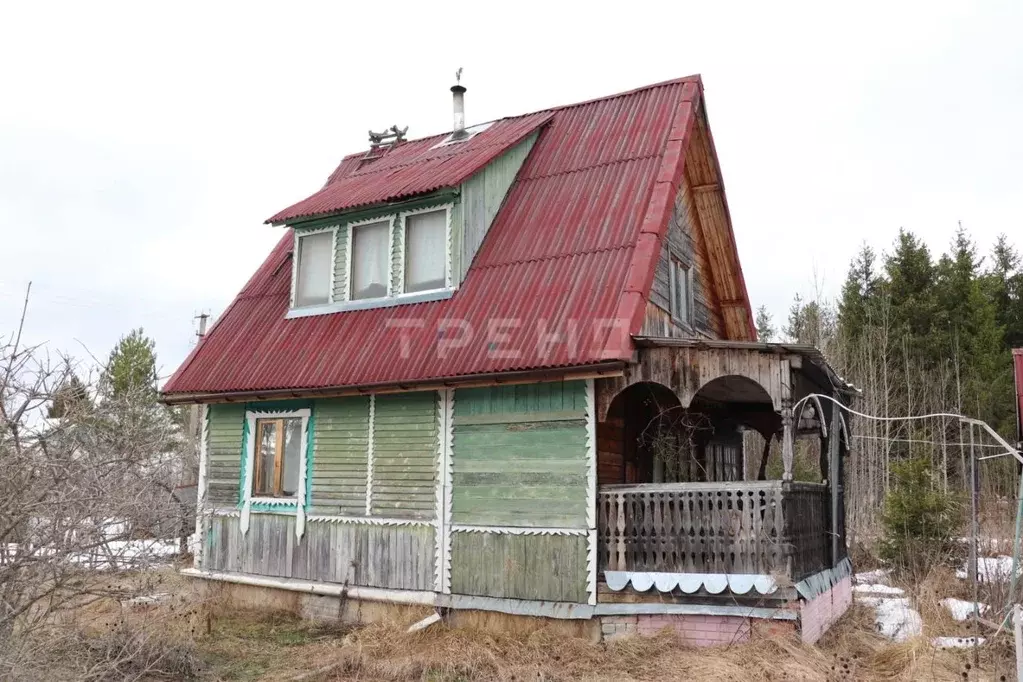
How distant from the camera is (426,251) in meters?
12.4

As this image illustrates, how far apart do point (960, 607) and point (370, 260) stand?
10.1 m

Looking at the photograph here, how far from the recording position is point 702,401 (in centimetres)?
1303

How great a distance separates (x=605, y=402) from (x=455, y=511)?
2.54 metres

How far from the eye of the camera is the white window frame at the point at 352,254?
12.5 m

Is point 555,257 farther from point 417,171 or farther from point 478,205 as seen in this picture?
point 417,171

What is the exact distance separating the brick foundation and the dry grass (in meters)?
0.19

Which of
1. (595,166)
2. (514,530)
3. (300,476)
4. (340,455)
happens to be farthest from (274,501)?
(595,166)

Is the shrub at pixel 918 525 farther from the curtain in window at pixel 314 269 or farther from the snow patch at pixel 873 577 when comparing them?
the curtain in window at pixel 314 269

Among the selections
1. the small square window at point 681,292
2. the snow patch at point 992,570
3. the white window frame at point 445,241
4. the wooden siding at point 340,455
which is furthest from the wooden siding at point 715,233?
the wooden siding at point 340,455

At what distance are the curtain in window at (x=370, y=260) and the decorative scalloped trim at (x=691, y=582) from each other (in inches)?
222

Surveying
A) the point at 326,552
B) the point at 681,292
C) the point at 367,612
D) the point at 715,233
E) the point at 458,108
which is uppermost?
the point at 458,108

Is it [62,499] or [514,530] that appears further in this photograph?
[514,530]

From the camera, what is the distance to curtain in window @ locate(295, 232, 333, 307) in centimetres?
1341

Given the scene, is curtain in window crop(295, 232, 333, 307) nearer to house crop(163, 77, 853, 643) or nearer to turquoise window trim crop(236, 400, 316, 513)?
house crop(163, 77, 853, 643)
